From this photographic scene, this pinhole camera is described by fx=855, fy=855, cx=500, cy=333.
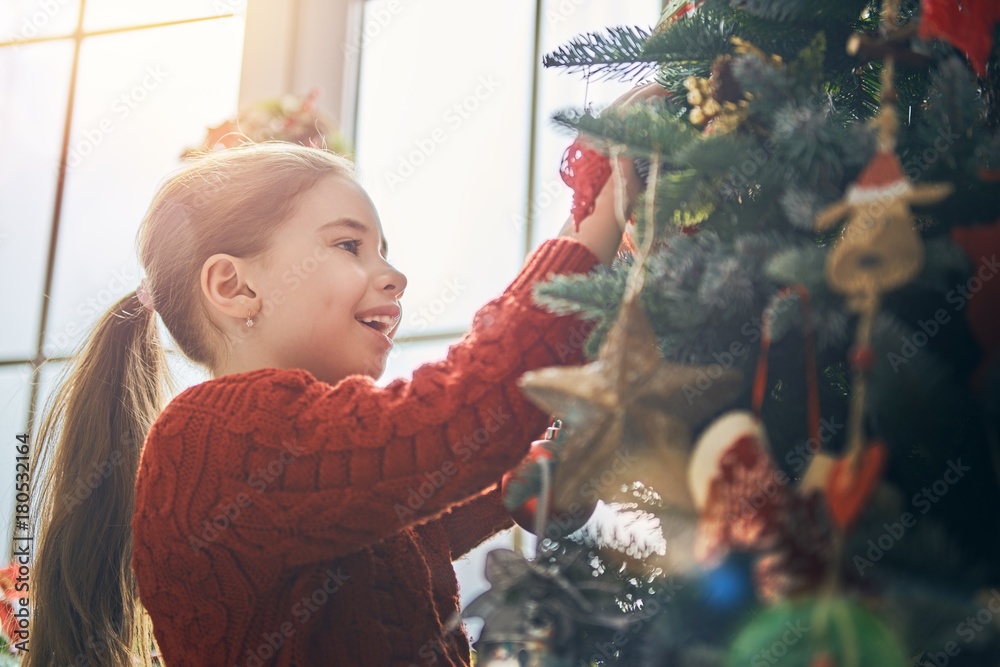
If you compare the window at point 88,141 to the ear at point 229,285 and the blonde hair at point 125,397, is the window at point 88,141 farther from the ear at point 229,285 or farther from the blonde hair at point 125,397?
the ear at point 229,285

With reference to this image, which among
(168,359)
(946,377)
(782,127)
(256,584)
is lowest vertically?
(256,584)

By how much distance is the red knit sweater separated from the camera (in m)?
0.70

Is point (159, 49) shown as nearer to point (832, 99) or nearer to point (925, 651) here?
point (832, 99)

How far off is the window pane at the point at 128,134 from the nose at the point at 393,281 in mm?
1914

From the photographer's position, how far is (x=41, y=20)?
299 cm

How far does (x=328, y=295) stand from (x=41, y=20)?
2663 mm

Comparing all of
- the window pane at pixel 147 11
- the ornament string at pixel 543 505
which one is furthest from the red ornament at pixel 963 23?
the window pane at pixel 147 11

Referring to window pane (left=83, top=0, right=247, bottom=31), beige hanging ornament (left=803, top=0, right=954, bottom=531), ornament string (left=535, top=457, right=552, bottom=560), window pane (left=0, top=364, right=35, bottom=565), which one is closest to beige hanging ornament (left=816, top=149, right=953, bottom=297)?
beige hanging ornament (left=803, top=0, right=954, bottom=531)

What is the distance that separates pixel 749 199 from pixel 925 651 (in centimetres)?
28

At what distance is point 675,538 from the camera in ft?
1.45

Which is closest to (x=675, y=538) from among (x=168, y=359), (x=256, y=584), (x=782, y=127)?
(x=782, y=127)

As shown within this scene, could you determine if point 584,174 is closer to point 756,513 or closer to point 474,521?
point 756,513

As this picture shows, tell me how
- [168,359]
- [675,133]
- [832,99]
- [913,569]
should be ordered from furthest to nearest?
1. [168,359]
2. [832,99]
3. [675,133]
4. [913,569]

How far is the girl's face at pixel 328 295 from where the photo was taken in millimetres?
992
